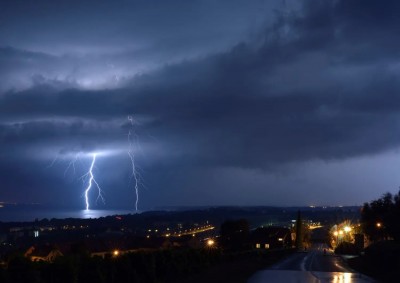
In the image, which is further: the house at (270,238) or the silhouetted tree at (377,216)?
the house at (270,238)

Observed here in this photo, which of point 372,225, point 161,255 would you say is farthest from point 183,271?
point 372,225

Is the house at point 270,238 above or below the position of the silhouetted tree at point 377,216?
below

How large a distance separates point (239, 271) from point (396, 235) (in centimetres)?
1781

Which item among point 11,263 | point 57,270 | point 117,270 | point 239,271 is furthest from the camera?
point 239,271

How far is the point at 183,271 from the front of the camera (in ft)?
120

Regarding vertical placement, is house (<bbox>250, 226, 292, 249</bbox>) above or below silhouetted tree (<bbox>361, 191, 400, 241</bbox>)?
below

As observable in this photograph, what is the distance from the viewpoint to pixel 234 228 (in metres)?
108

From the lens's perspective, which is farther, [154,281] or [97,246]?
[97,246]

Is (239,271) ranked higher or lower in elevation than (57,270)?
→ lower

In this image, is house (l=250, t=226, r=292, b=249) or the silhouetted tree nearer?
the silhouetted tree

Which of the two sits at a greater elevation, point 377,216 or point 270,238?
point 377,216

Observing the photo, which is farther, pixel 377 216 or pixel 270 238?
pixel 270 238

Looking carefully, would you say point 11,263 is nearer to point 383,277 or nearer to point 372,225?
point 383,277

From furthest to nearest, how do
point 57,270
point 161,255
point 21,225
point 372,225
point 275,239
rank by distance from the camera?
1. point 21,225
2. point 275,239
3. point 372,225
4. point 161,255
5. point 57,270
